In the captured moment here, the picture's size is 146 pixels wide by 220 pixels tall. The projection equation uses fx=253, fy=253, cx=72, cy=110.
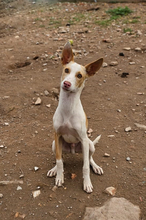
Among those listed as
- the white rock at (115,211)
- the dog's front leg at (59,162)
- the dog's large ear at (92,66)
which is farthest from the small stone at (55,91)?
the white rock at (115,211)

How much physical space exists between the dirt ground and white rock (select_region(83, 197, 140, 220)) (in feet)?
0.28

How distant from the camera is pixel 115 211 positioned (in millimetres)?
3287

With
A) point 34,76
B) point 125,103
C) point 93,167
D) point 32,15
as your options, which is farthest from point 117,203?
point 32,15

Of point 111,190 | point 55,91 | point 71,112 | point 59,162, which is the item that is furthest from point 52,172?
point 55,91

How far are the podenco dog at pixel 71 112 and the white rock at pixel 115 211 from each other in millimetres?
337

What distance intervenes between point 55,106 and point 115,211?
2.77 meters

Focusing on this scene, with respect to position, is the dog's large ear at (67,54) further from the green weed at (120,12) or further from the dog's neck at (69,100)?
the green weed at (120,12)

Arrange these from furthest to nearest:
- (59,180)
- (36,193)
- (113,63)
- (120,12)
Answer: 1. (120,12)
2. (113,63)
3. (59,180)
4. (36,193)

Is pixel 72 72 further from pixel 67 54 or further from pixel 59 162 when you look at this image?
pixel 59 162

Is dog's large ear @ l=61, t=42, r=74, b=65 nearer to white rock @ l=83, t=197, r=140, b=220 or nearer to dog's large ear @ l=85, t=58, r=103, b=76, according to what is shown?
dog's large ear @ l=85, t=58, r=103, b=76

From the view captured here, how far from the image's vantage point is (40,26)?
951 cm

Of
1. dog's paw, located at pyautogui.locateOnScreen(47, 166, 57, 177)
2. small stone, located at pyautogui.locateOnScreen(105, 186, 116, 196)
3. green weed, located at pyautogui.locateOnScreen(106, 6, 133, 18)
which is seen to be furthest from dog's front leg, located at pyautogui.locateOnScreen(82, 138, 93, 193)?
green weed, located at pyautogui.locateOnScreen(106, 6, 133, 18)

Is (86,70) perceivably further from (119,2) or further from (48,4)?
(48,4)

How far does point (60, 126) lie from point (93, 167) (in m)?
1.00
